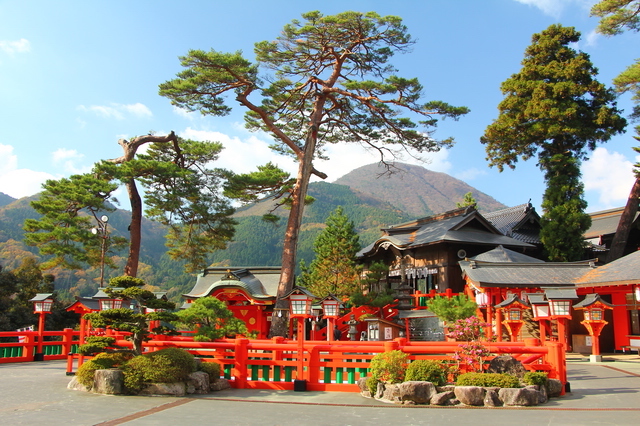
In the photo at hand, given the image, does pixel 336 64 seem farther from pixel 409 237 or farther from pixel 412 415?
pixel 412 415

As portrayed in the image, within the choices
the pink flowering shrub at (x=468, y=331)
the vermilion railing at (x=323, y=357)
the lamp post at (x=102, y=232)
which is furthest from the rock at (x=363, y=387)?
the lamp post at (x=102, y=232)

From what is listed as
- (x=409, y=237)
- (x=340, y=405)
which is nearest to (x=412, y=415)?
(x=340, y=405)

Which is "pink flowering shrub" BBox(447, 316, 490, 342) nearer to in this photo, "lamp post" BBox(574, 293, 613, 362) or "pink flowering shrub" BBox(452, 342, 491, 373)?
"pink flowering shrub" BBox(452, 342, 491, 373)

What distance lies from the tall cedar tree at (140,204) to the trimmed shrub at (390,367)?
41.0 feet

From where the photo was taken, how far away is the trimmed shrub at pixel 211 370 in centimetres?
→ 1070

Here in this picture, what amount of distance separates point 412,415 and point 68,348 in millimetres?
13561

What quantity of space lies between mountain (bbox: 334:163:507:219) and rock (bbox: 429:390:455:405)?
126m

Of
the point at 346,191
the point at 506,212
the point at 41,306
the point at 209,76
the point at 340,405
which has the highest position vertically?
the point at 346,191

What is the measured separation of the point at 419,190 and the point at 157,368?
14777 cm

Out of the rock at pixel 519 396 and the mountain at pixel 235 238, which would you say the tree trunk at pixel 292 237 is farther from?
the mountain at pixel 235 238

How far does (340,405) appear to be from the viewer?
9094 mm

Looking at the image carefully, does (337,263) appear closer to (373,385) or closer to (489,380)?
(373,385)

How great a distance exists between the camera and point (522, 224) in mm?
28703

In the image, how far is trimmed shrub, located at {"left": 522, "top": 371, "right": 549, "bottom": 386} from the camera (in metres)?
9.25
